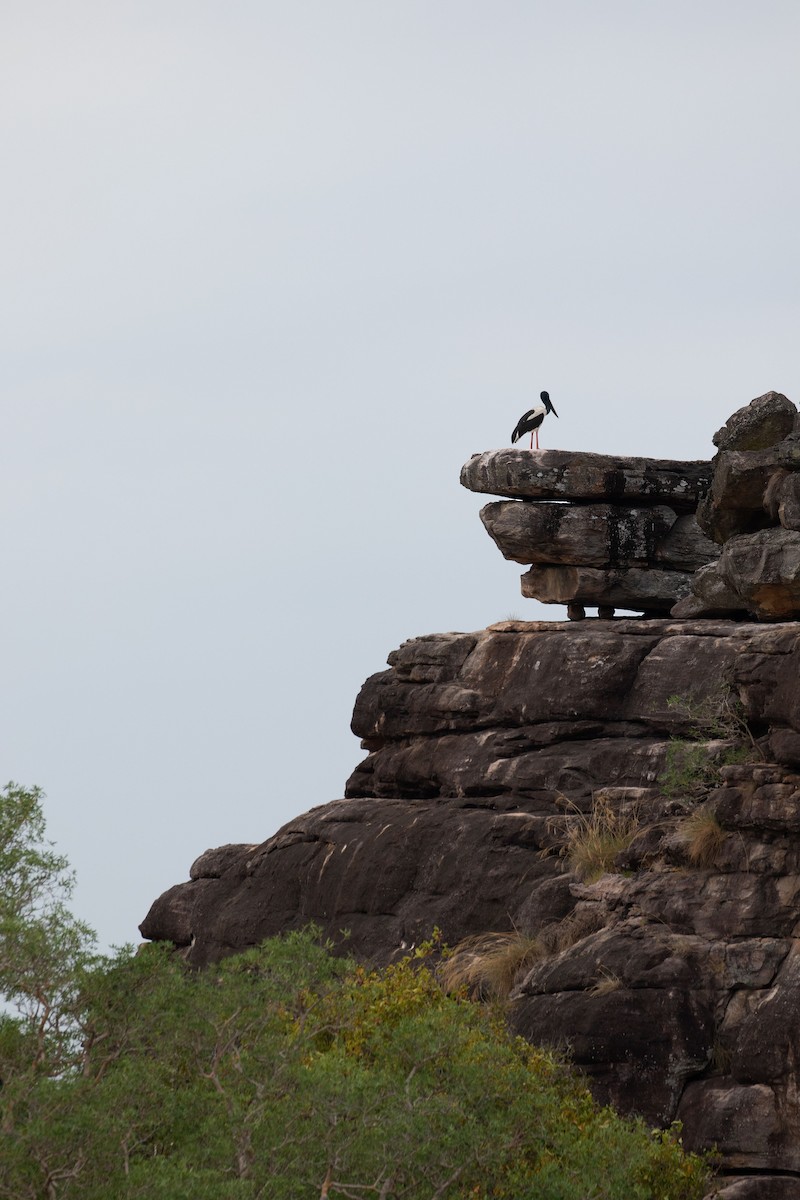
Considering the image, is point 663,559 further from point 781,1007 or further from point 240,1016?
point 240,1016

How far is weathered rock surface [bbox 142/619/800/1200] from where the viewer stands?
2105 cm

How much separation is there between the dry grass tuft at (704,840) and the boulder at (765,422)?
230 inches

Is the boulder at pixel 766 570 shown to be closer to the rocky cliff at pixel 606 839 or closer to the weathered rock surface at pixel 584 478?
the rocky cliff at pixel 606 839

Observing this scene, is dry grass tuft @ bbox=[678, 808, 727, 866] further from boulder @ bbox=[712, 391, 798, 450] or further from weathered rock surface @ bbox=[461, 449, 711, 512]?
weathered rock surface @ bbox=[461, 449, 711, 512]

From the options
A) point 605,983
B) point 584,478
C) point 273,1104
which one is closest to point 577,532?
point 584,478

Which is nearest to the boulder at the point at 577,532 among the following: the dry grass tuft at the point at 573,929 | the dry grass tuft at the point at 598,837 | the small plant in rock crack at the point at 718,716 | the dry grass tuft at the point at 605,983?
the small plant in rock crack at the point at 718,716

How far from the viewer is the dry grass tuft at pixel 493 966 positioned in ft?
80.9

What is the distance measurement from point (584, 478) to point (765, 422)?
932 centimetres

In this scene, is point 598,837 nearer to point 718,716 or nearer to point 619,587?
point 718,716

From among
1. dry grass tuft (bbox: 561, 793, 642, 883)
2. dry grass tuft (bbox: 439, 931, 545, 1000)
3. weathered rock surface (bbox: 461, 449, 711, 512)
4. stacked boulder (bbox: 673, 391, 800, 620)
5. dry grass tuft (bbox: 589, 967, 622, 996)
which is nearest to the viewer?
dry grass tuft (bbox: 589, 967, 622, 996)

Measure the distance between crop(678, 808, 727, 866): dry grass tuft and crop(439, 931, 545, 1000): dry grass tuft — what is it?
2659 mm

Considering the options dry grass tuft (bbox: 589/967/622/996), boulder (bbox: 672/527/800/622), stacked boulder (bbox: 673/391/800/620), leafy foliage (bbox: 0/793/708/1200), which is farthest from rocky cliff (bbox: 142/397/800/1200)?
leafy foliage (bbox: 0/793/708/1200)

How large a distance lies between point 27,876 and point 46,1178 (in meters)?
4.91

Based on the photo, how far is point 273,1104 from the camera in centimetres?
1769
